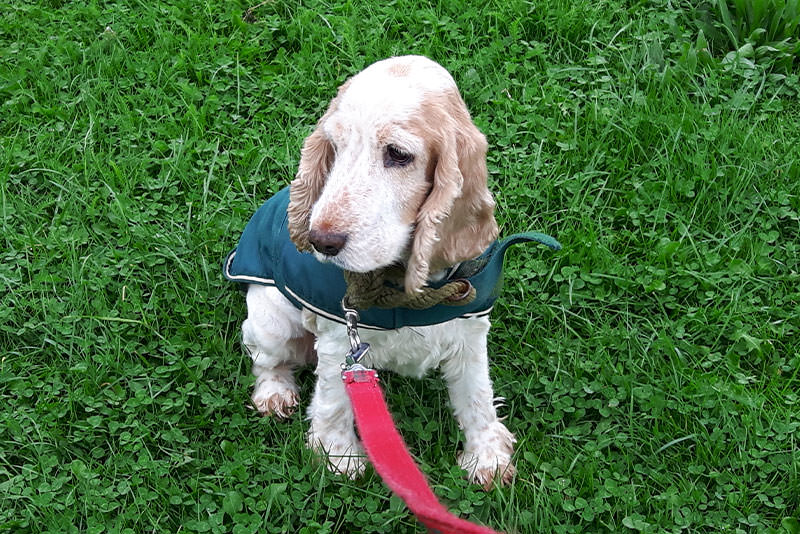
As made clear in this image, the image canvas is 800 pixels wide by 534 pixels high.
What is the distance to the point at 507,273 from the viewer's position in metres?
3.99

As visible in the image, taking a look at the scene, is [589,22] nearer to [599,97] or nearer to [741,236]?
[599,97]

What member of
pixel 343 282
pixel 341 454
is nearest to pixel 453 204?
pixel 343 282

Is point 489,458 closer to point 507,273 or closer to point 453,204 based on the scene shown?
point 507,273

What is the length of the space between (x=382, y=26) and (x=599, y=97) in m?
1.26

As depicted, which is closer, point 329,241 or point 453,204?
point 329,241

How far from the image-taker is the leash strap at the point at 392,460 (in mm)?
2100

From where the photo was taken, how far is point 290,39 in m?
5.16

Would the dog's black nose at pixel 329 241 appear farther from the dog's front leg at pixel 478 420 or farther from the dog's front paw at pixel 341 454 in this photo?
the dog's front paw at pixel 341 454

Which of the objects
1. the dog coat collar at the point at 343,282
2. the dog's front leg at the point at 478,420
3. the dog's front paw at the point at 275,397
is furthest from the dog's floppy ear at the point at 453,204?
the dog's front paw at the point at 275,397

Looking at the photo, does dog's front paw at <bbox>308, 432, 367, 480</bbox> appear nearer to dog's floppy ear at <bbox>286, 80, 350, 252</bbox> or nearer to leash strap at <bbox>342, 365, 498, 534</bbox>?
leash strap at <bbox>342, 365, 498, 534</bbox>

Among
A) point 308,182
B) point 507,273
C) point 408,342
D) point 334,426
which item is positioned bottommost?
point 334,426

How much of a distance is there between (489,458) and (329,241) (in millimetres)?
1319

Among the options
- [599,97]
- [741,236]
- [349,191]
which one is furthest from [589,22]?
[349,191]

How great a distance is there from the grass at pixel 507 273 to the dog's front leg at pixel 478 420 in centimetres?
9
